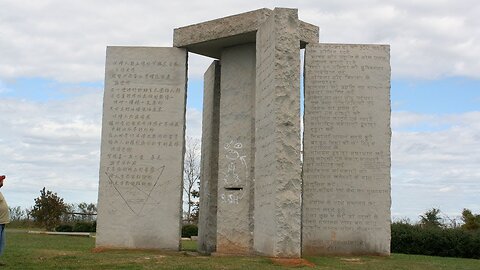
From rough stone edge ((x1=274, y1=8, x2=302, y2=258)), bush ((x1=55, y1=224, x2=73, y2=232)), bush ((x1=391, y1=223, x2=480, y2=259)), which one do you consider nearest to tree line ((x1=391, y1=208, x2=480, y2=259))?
bush ((x1=391, y1=223, x2=480, y2=259))

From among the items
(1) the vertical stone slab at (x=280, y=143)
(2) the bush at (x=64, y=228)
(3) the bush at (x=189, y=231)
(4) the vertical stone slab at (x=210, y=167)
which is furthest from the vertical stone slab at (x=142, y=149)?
(2) the bush at (x=64, y=228)

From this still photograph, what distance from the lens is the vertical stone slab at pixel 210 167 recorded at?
14.8 m

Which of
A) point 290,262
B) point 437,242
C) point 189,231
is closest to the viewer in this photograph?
point 290,262

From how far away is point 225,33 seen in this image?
45.2ft

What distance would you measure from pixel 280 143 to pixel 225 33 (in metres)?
3.74

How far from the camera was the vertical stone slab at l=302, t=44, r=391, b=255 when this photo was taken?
13.7 meters

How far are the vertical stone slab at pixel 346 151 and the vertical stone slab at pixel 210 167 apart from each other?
7.89 ft

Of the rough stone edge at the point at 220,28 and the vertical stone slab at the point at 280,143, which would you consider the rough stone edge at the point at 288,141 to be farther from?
the rough stone edge at the point at 220,28

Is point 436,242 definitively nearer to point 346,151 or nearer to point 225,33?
point 346,151

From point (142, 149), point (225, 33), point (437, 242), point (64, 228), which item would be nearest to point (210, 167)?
point (142, 149)

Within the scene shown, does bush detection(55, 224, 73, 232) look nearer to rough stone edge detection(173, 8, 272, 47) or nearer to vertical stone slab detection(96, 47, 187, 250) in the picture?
vertical stone slab detection(96, 47, 187, 250)

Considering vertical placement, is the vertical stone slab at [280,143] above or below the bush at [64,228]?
above

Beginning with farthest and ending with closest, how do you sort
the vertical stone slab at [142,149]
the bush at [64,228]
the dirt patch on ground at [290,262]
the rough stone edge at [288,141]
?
1. the bush at [64,228]
2. the vertical stone slab at [142,149]
3. the rough stone edge at [288,141]
4. the dirt patch on ground at [290,262]

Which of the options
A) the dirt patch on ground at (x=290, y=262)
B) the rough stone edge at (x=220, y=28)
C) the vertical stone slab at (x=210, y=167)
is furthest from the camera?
the vertical stone slab at (x=210, y=167)
